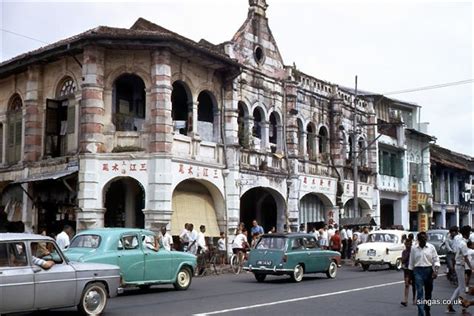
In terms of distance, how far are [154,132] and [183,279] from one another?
7.20 meters

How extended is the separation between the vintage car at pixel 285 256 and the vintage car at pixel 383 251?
5.10m

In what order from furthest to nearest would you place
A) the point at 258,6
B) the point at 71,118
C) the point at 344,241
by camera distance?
1. the point at 344,241
2. the point at 258,6
3. the point at 71,118

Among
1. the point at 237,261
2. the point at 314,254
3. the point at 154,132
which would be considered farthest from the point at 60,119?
the point at 314,254

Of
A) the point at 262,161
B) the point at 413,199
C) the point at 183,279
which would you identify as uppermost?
the point at 262,161

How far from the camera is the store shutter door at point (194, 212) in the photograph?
23234mm

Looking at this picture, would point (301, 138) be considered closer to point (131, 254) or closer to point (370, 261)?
point (370, 261)

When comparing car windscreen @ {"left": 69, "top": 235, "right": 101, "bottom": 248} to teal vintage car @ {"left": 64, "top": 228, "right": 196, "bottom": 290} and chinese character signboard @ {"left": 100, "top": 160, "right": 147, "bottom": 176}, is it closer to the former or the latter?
teal vintage car @ {"left": 64, "top": 228, "right": 196, "bottom": 290}

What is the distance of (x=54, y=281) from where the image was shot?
10.6 metres

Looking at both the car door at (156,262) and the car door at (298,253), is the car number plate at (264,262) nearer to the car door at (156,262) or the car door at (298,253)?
the car door at (298,253)

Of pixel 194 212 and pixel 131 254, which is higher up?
pixel 194 212

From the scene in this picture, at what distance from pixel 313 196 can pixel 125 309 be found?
20.4 metres

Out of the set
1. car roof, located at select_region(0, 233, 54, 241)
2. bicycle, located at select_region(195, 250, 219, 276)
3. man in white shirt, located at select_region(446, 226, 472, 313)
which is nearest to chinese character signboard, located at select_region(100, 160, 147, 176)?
bicycle, located at select_region(195, 250, 219, 276)

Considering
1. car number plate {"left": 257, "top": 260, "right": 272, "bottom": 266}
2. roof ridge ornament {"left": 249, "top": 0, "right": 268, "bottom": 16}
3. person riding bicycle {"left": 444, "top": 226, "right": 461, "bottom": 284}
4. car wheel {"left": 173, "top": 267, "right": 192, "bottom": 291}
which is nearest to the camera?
car wheel {"left": 173, "top": 267, "right": 192, "bottom": 291}

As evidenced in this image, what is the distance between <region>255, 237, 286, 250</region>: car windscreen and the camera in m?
18.7
